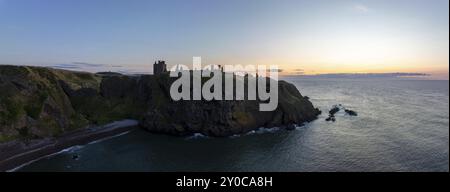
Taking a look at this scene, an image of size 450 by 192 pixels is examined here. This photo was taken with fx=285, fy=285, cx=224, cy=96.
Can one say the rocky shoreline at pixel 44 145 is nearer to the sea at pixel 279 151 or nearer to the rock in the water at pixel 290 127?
the sea at pixel 279 151

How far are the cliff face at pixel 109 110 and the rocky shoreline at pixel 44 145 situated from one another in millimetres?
3607

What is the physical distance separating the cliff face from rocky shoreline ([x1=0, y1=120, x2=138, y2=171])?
3.61 meters

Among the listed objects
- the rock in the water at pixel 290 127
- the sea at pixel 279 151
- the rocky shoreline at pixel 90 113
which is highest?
the rocky shoreline at pixel 90 113

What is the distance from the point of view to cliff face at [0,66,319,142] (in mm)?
85250

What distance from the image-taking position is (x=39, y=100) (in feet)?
304

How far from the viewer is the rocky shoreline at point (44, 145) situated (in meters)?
68.2

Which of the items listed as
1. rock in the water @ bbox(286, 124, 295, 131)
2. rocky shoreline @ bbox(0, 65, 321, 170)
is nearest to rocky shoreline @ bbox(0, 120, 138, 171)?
rocky shoreline @ bbox(0, 65, 321, 170)

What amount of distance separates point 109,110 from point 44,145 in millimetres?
36158

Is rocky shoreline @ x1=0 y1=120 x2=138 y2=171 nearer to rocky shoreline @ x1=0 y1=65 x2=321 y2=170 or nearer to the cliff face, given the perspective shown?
rocky shoreline @ x1=0 y1=65 x2=321 y2=170

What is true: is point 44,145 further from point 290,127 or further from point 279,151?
point 290,127

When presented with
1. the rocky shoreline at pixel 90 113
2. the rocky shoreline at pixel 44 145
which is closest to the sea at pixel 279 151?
the rocky shoreline at pixel 44 145

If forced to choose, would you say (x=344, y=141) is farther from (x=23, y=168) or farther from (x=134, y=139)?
(x=23, y=168)
